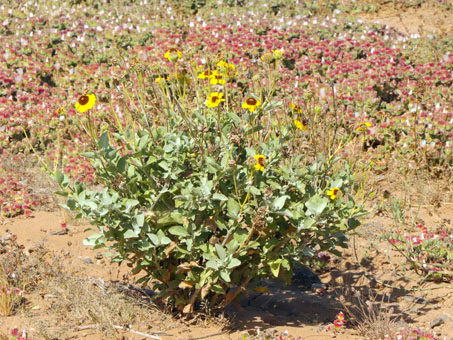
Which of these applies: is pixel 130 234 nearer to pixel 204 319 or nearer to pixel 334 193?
pixel 204 319

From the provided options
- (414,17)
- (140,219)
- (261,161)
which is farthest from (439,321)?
(414,17)

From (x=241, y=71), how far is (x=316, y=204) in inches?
190

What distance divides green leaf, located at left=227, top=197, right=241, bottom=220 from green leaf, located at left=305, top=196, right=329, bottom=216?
40cm

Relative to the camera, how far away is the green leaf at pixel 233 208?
2963 mm

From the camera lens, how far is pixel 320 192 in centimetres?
317

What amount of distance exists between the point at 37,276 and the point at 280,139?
219 centimetres

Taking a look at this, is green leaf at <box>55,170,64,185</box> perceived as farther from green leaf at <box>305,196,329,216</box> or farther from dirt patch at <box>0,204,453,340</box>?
green leaf at <box>305,196,329,216</box>

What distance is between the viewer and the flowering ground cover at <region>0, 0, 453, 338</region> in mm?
6027

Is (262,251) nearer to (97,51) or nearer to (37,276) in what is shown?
(37,276)

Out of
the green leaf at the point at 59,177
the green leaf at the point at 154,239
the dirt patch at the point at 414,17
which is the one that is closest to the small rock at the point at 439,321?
the green leaf at the point at 154,239

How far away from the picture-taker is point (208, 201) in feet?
9.59

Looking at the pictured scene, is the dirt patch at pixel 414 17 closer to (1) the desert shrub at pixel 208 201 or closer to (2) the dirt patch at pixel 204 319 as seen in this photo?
(2) the dirt patch at pixel 204 319

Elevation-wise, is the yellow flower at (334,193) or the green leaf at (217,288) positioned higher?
the yellow flower at (334,193)

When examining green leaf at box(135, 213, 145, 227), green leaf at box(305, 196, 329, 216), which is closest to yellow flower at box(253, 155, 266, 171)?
green leaf at box(305, 196, 329, 216)
